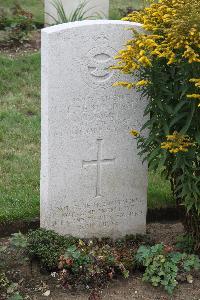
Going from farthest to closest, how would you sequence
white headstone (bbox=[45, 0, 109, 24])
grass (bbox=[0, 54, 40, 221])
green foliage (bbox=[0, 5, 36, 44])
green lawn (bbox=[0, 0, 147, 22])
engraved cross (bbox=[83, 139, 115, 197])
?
green lawn (bbox=[0, 0, 147, 22]) < white headstone (bbox=[45, 0, 109, 24]) < green foliage (bbox=[0, 5, 36, 44]) < grass (bbox=[0, 54, 40, 221]) < engraved cross (bbox=[83, 139, 115, 197])

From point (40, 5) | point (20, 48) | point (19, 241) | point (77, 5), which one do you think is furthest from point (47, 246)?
point (40, 5)

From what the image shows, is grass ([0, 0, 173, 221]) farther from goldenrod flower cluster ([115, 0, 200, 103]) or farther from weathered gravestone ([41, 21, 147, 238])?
goldenrod flower cluster ([115, 0, 200, 103])

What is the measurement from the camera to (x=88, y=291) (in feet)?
16.5

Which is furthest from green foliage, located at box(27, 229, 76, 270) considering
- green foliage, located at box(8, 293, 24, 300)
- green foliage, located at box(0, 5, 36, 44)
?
green foliage, located at box(0, 5, 36, 44)

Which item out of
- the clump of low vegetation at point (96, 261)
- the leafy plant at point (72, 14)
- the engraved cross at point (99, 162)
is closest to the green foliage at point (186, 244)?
the clump of low vegetation at point (96, 261)

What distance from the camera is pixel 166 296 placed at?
5078 mm

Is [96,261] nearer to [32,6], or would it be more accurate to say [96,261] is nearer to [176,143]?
[176,143]

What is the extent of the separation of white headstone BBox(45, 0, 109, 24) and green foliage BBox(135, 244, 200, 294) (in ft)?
18.9

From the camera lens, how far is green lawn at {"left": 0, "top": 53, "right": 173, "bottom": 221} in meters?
6.12

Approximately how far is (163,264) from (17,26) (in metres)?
6.10

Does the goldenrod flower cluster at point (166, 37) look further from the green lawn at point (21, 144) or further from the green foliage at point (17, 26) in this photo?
the green foliage at point (17, 26)

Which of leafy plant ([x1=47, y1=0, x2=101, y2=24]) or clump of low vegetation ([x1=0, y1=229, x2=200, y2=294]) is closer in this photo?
clump of low vegetation ([x1=0, y1=229, x2=200, y2=294])

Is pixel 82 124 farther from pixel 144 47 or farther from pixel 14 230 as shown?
pixel 14 230

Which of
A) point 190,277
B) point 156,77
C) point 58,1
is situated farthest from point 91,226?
point 58,1
